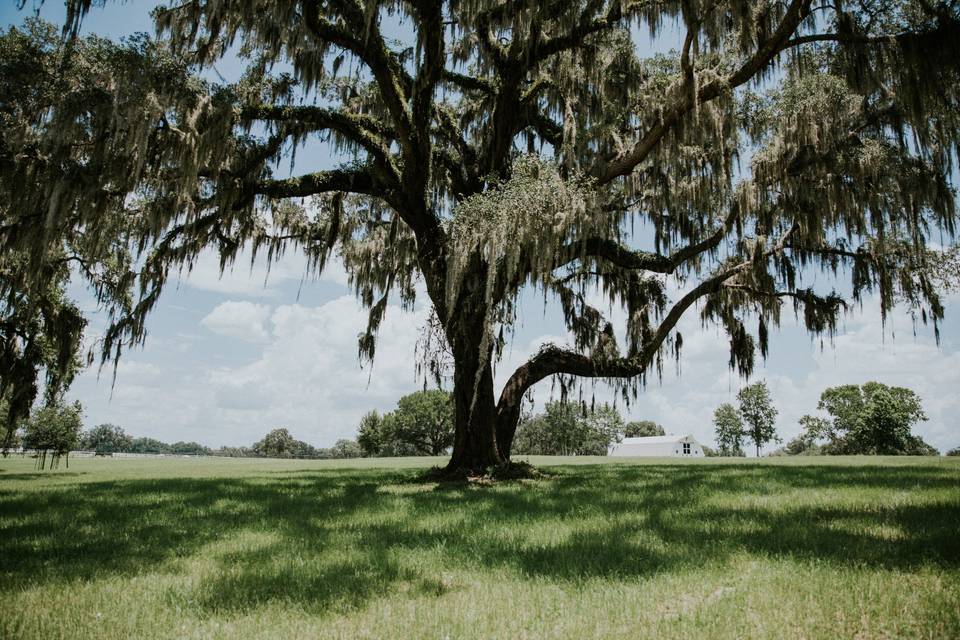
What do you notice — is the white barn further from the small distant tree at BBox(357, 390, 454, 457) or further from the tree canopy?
the tree canopy

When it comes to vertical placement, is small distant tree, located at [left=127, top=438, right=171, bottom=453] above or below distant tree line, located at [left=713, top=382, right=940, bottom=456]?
below

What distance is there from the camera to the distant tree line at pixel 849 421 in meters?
61.9

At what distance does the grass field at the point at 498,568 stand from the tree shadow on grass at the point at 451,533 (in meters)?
0.03

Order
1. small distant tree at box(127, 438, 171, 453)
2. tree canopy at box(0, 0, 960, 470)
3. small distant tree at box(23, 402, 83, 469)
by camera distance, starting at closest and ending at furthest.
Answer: tree canopy at box(0, 0, 960, 470) → small distant tree at box(23, 402, 83, 469) → small distant tree at box(127, 438, 171, 453)

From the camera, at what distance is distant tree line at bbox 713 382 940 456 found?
6194 cm

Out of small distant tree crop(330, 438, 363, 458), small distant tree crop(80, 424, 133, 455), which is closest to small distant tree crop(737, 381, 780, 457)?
small distant tree crop(330, 438, 363, 458)

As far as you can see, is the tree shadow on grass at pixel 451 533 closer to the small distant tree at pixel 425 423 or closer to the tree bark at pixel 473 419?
the tree bark at pixel 473 419

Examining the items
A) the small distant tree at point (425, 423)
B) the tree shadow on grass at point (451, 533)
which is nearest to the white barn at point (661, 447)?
the small distant tree at point (425, 423)

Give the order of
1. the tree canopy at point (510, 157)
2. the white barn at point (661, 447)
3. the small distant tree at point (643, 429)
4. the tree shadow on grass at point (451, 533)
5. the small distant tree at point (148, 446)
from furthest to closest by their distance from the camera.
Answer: the small distant tree at point (148, 446) < the small distant tree at point (643, 429) < the white barn at point (661, 447) < the tree canopy at point (510, 157) < the tree shadow on grass at point (451, 533)

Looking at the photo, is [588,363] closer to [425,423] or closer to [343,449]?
[425,423]

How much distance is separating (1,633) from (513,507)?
5249mm

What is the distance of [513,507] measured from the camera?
7328 mm

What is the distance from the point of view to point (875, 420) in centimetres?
6234

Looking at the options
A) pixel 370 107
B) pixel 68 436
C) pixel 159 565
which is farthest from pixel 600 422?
pixel 159 565
